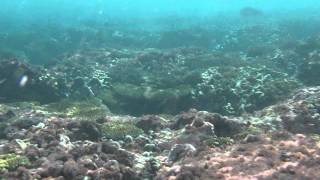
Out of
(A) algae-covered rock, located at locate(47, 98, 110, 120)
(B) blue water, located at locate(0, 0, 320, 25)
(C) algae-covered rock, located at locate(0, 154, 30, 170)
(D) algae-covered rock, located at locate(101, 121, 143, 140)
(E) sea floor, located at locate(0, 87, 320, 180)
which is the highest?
(C) algae-covered rock, located at locate(0, 154, 30, 170)

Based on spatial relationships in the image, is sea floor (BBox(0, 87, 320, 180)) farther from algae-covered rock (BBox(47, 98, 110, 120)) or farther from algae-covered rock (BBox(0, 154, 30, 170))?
algae-covered rock (BBox(47, 98, 110, 120))

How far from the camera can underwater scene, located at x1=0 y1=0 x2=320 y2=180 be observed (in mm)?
16047

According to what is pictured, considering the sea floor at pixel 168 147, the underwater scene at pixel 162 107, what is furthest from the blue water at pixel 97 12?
the sea floor at pixel 168 147

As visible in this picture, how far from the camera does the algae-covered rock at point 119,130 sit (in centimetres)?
2055

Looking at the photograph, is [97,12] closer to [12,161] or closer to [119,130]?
[119,130]

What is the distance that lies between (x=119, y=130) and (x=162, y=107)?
1097 centimetres

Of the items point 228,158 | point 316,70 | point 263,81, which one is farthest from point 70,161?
point 316,70

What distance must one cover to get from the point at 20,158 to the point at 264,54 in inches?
1328

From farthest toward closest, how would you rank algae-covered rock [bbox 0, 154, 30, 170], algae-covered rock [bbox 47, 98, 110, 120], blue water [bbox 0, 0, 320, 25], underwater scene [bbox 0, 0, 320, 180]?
blue water [bbox 0, 0, 320, 25] → algae-covered rock [bbox 47, 98, 110, 120] → underwater scene [bbox 0, 0, 320, 180] → algae-covered rock [bbox 0, 154, 30, 170]

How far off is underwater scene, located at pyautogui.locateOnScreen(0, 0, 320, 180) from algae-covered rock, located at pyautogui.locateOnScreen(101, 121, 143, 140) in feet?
0.16

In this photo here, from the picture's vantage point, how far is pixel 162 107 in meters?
31.8

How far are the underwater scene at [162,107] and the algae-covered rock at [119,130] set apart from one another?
0.05 m

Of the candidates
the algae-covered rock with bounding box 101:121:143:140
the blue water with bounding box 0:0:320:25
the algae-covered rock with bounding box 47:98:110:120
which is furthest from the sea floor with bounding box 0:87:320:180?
the blue water with bounding box 0:0:320:25

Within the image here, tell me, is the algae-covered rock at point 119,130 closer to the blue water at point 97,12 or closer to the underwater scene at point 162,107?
the underwater scene at point 162,107
